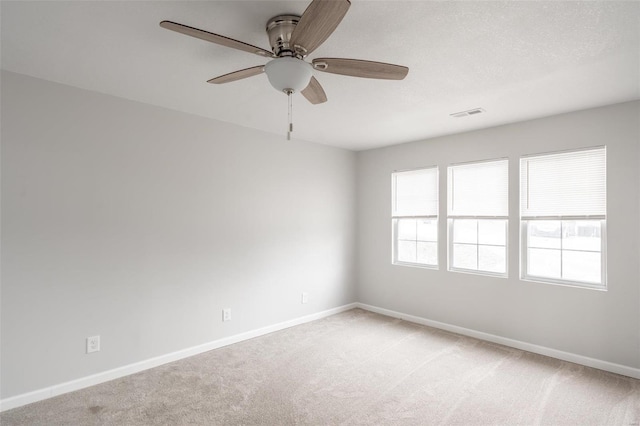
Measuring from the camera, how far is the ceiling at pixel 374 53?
72.2 inches

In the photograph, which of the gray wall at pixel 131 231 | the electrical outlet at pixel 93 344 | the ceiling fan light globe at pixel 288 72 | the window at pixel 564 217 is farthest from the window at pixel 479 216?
the electrical outlet at pixel 93 344

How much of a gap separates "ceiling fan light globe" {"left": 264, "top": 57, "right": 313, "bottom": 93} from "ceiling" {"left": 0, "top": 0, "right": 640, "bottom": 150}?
0.81 feet

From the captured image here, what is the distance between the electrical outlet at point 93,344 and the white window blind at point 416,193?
12.5ft

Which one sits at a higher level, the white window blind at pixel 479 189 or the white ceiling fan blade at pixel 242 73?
the white ceiling fan blade at pixel 242 73

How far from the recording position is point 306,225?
15.7 ft

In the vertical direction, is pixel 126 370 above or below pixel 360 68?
below

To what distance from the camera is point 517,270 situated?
383 centimetres

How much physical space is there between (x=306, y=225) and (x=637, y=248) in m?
3.47

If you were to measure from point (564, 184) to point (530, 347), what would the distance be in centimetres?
175

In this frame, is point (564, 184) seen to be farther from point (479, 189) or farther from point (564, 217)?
point (479, 189)

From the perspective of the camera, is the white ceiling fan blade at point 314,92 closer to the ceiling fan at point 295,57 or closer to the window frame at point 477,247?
the ceiling fan at point 295,57

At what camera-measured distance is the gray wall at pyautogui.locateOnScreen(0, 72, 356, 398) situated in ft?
8.74

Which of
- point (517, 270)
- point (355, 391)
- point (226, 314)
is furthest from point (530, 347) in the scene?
point (226, 314)

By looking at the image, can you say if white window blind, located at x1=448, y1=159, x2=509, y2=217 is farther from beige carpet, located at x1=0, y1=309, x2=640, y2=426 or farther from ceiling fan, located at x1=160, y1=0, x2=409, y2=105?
ceiling fan, located at x1=160, y1=0, x2=409, y2=105
